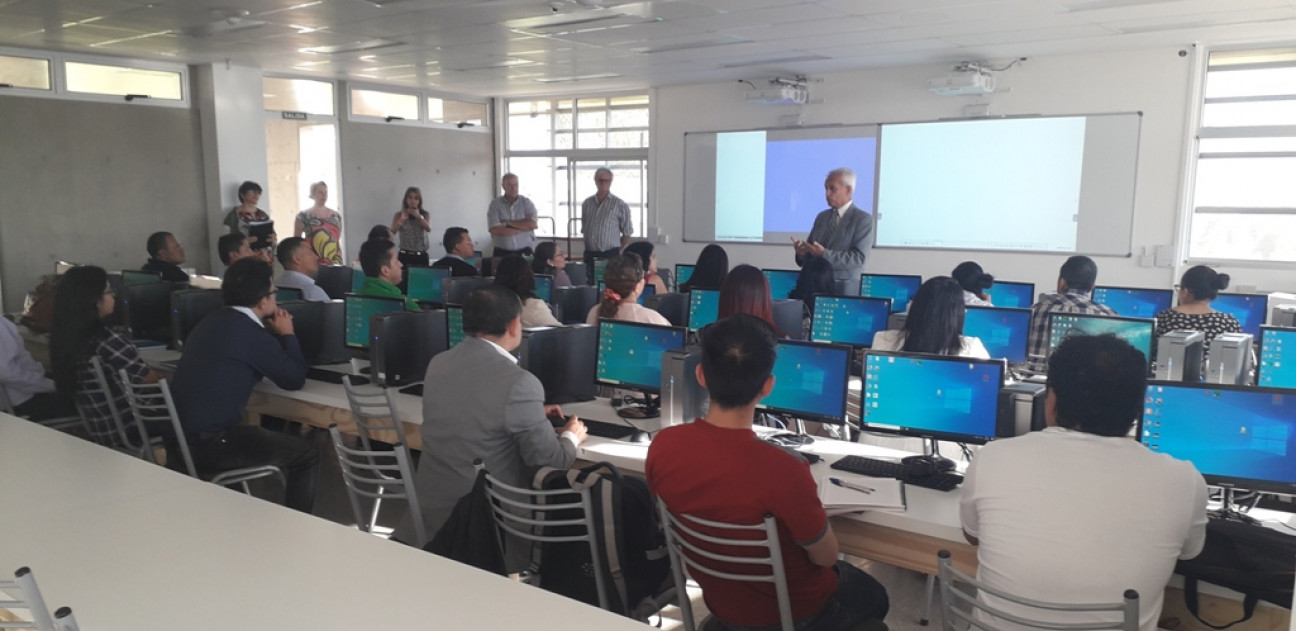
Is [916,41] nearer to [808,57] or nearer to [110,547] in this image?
[808,57]

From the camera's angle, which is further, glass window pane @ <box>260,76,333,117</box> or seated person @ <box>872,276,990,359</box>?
glass window pane @ <box>260,76,333,117</box>

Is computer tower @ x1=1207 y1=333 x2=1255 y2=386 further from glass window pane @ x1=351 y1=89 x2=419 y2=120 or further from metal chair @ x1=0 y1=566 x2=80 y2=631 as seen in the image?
glass window pane @ x1=351 y1=89 x2=419 y2=120

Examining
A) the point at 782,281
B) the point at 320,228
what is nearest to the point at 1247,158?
the point at 782,281

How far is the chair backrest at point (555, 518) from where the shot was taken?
91.4 inches

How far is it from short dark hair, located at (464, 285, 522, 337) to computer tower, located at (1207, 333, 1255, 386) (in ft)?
9.04

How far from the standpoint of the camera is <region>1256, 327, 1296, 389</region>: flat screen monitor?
358cm

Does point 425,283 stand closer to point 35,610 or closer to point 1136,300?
point 1136,300

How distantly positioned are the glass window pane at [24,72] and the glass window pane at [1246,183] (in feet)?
37.0

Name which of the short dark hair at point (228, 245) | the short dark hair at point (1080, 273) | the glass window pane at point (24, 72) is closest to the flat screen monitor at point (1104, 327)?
the short dark hair at point (1080, 273)

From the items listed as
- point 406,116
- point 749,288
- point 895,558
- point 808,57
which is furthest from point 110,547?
point 406,116

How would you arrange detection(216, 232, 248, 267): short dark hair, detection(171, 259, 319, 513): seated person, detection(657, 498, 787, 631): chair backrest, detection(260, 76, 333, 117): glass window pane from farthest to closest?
detection(260, 76, 333, 117): glass window pane → detection(216, 232, 248, 267): short dark hair → detection(171, 259, 319, 513): seated person → detection(657, 498, 787, 631): chair backrest

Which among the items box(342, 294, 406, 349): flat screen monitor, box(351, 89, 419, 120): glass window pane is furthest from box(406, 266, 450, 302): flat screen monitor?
box(351, 89, 419, 120): glass window pane

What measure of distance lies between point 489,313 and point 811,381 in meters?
1.29

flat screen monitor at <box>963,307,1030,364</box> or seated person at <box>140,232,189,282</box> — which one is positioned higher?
seated person at <box>140,232,189,282</box>
